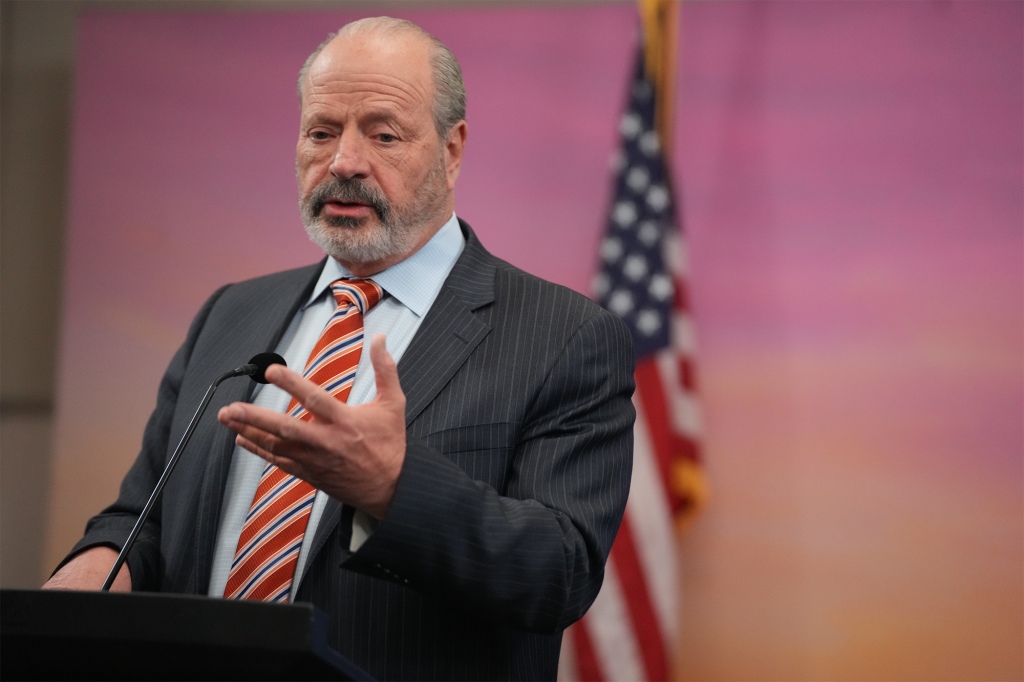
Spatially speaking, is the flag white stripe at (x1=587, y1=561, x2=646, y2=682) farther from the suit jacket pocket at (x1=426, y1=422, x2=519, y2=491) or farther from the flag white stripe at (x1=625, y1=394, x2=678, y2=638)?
the suit jacket pocket at (x1=426, y1=422, x2=519, y2=491)

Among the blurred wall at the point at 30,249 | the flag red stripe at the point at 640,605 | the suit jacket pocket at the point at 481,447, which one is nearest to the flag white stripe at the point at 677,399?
the flag red stripe at the point at 640,605

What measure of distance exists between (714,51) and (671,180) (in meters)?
0.49

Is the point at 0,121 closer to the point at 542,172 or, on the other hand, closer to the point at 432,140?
the point at 542,172

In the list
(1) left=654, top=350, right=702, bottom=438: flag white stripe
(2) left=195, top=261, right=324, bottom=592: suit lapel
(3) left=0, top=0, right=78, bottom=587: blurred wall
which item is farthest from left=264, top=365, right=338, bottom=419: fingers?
(3) left=0, top=0, right=78, bottom=587: blurred wall

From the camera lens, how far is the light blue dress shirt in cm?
170

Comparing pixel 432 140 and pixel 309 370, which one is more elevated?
pixel 432 140

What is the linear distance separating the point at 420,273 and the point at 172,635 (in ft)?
3.17

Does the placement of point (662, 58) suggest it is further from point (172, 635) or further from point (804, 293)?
point (172, 635)

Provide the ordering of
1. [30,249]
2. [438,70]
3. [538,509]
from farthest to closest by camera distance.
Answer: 1. [30,249]
2. [438,70]
3. [538,509]

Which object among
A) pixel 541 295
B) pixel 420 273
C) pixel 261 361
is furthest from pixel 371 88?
pixel 261 361

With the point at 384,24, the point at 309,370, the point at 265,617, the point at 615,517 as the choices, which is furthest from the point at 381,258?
the point at 265,617

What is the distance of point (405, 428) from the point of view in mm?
1455

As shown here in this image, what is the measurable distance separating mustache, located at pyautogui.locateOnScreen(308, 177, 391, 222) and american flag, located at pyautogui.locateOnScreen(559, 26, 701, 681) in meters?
1.45

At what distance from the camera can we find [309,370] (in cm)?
176
